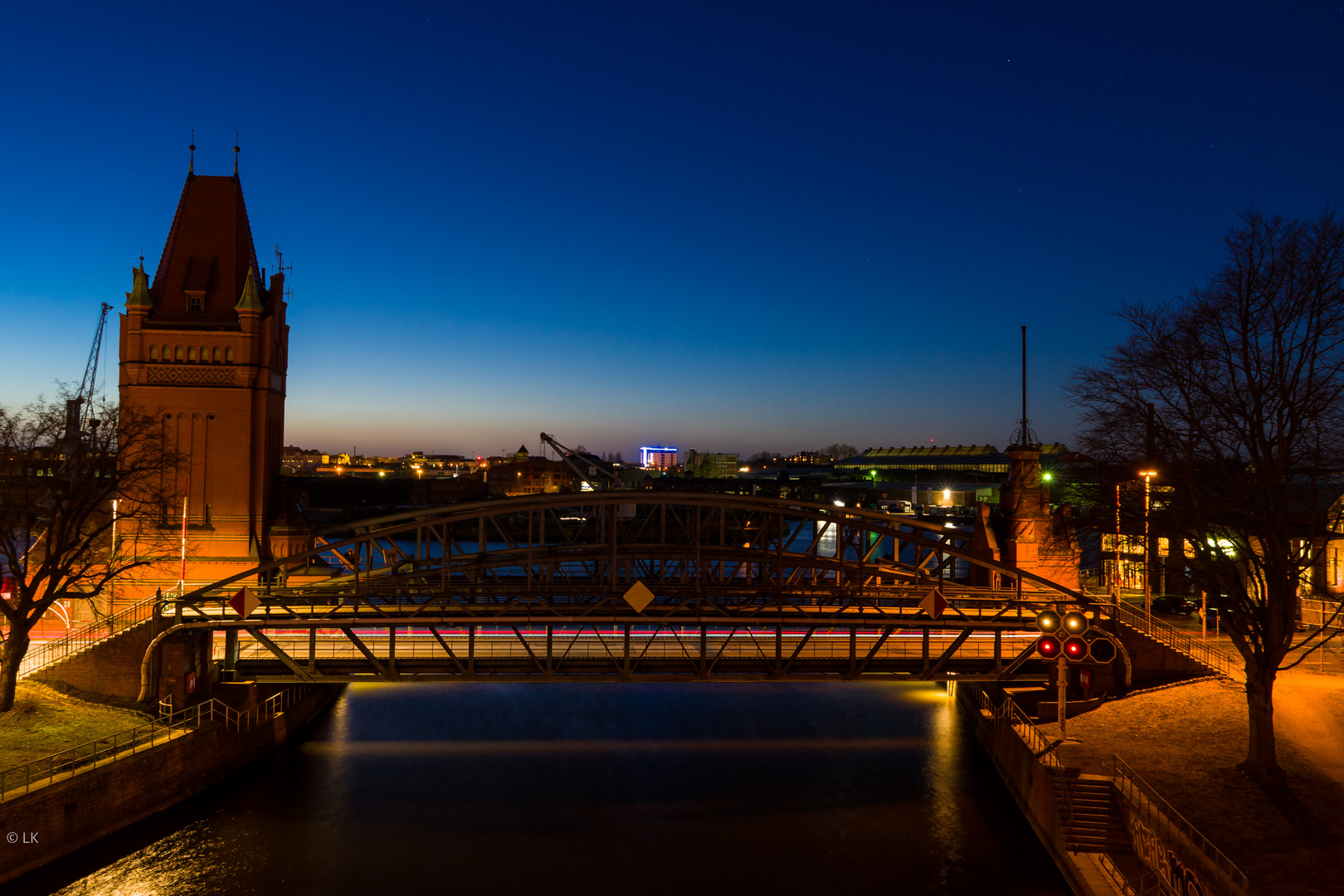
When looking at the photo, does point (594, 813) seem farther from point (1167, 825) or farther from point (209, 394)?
point (209, 394)

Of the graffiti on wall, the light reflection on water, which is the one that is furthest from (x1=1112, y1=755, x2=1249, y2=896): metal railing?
the light reflection on water

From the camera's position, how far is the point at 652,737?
3228 cm

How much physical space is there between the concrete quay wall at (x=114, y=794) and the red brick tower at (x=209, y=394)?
47.5 feet

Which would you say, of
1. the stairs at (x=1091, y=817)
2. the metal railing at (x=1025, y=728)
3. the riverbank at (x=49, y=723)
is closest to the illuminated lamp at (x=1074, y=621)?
the stairs at (x=1091, y=817)

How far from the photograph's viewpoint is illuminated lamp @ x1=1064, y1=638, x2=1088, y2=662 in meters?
16.9

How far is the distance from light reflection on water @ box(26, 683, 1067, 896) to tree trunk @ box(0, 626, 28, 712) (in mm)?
5512

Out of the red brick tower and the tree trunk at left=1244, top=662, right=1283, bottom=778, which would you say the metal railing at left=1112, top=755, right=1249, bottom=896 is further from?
the red brick tower

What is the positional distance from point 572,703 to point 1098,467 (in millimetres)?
24308

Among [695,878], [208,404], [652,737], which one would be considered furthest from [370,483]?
[695,878]

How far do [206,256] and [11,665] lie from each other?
23963 millimetres

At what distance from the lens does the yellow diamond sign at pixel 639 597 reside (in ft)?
83.4

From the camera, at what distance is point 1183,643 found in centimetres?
3036

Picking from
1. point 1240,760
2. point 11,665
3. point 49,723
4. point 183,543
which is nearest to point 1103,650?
point 1240,760

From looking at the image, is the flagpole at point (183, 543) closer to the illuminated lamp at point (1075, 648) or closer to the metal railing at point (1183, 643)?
the illuminated lamp at point (1075, 648)
